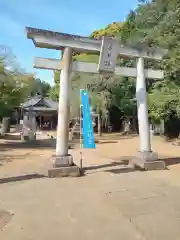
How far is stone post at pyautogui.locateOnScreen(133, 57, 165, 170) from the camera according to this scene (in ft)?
32.4

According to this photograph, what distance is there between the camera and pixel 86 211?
5.56 m

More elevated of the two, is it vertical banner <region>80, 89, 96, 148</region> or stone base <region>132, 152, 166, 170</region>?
vertical banner <region>80, 89, 96, 148</region>

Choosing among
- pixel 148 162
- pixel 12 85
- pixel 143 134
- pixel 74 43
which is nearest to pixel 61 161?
pixel 148 162

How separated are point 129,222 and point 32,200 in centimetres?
228

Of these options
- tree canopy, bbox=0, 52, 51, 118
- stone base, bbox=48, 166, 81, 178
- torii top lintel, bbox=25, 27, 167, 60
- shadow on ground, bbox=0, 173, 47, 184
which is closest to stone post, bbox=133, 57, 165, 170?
torii top lintel, bbox=25, 27, 167, 60

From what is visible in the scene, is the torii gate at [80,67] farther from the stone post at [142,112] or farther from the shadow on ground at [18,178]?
the shadow on ground at [18,178]

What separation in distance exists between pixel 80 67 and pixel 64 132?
216 cm

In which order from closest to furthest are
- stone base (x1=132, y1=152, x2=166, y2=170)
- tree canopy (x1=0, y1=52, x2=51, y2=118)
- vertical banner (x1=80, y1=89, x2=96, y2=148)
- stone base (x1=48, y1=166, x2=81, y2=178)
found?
stone base (x1=48, y1=166, x2=81, y2=178) → vertical banner (x1=80, y1=89, x2=96, y2=148) → stone base (x1=132, y1=152, x2=166, y2=170) → tree canopy (x1=0, y1=52, x2=51, y2=118)

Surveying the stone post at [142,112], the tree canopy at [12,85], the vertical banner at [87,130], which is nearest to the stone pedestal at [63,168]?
the vertical banner at [87,130]

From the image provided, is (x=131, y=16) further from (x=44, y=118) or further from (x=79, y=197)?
(x=44, y=118)

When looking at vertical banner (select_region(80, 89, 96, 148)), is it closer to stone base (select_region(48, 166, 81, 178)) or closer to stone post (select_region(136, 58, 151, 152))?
stone base (select_region(48, 166, 81, 178))

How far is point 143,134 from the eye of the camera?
10227 millimetres

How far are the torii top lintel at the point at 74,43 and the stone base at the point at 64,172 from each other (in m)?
3.68

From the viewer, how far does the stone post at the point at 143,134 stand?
32.4 feet
